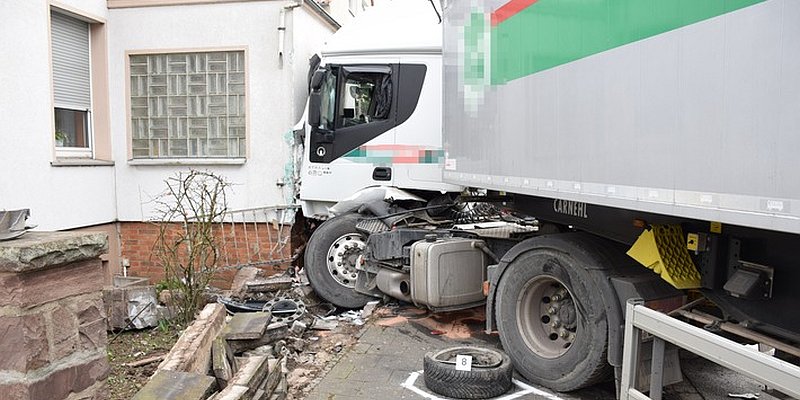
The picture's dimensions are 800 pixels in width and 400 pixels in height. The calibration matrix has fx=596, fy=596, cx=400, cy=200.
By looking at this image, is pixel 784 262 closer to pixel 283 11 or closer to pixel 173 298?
pixel 173 298

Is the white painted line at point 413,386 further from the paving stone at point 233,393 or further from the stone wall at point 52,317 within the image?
the stone wall at point 52,317

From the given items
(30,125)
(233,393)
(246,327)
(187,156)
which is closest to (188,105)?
(187,156)

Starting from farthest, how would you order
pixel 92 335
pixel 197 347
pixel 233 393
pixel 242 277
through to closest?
pixel 242 277 → pixel 197 347 → pixel 233 393 → pixel 92 335

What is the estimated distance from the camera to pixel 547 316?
189 inches

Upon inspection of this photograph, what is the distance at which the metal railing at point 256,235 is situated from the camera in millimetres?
8977

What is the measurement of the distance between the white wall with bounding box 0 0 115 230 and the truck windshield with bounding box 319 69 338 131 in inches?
147

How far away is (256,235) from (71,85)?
3.54 m

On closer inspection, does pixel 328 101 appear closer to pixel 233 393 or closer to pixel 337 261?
pixel 337 261

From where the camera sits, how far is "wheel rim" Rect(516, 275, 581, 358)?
4574 millimetres

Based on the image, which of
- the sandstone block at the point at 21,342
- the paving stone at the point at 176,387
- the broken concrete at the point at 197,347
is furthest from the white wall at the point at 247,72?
the sandstone block at the point at 21,342

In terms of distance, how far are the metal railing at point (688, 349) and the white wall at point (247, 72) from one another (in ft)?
21.2

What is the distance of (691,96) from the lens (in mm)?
2766

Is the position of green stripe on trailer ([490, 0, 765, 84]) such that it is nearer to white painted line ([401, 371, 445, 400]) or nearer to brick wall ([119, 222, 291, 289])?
white painted line ([401, 371, 445, 400])

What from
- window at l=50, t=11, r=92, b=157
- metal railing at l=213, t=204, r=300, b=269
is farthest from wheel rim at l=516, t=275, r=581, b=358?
window at l=50, t=11, r=92, b=157
